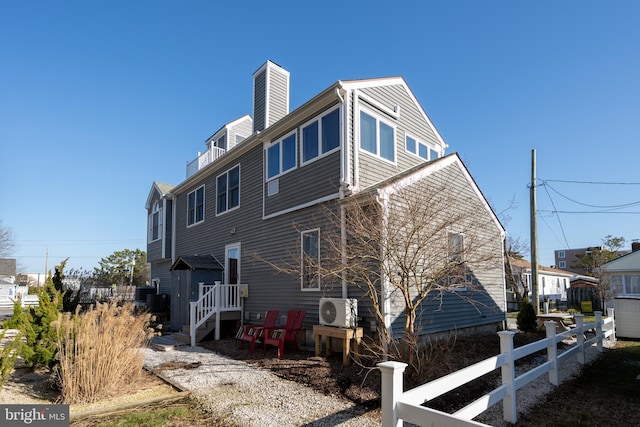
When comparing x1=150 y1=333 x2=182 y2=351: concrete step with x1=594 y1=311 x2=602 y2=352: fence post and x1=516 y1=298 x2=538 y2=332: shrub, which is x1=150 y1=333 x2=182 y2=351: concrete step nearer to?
x1=516 y1=298 x2=538 y2=332: shrub

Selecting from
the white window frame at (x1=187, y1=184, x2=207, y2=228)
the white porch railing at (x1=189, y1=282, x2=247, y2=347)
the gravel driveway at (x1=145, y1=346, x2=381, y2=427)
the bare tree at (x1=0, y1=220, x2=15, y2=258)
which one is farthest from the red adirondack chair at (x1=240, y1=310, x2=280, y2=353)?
the bare tree at (x1=0, y1=220, x2=15, y2=258)

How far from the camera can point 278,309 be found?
402 inches

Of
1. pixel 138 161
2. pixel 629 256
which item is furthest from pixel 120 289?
pixel 629 256

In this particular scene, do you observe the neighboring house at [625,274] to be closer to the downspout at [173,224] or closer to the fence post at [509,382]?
the fence post at [509,382]

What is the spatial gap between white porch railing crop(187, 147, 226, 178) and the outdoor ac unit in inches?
377

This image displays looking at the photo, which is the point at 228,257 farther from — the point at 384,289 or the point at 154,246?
the point at 154,246

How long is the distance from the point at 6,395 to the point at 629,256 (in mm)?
25179

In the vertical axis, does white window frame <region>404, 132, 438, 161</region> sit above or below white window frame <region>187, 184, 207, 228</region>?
above

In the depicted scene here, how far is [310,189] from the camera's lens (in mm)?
9469

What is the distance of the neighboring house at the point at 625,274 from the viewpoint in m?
19.0

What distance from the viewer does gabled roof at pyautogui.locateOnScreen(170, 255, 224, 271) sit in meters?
12.3

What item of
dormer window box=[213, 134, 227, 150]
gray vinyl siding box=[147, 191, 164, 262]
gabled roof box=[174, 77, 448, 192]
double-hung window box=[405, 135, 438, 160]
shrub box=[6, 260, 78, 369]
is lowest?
shrub box=[6, 260, 78, 369]

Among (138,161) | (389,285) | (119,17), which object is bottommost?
(389,285)

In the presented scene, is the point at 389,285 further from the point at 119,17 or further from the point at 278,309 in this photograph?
the point at 119,17
